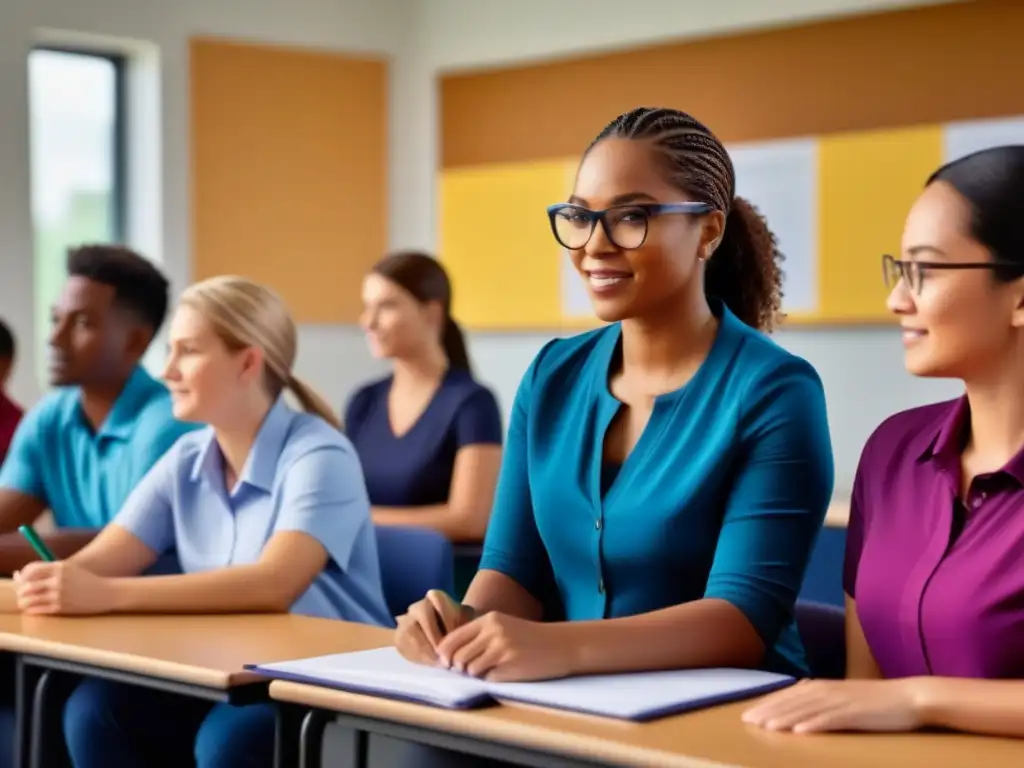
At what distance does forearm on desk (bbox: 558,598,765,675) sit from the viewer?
6.13 ft

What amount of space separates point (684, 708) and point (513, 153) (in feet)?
17.4

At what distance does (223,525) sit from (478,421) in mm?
1494

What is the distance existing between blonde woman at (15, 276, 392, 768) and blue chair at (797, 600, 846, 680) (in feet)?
3.01

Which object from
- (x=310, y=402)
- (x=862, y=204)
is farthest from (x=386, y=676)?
(x=862, y=204)

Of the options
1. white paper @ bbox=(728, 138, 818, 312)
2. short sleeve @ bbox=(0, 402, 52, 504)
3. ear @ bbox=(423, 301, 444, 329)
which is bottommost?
short sleeve @ bbox=(0, 402, 52, 504)

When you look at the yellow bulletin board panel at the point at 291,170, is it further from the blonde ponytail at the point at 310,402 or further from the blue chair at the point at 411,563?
the blue chair at the point at 411,563

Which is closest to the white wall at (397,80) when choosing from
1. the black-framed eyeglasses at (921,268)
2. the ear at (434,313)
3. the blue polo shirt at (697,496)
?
the ear at (434,313)

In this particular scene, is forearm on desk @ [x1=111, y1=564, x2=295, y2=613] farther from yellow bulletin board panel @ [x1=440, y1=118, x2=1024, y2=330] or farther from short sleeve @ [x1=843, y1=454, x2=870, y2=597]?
yellow bulletin board panel @ [x1=440, y1=118, x2=1024, y2=330]

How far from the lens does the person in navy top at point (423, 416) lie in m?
4.21

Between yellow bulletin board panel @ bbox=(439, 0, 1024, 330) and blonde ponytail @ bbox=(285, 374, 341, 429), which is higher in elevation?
yellow bulletin board panel @ bbox=(439, 0, 1024, 330)

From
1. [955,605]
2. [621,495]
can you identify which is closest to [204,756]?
[621,495]

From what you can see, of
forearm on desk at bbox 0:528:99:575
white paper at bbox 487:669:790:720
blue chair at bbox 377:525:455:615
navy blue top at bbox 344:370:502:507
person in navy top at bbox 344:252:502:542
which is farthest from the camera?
navy blue top at bbox 344:370:502:507

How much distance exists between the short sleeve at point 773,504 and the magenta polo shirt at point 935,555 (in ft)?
0.24

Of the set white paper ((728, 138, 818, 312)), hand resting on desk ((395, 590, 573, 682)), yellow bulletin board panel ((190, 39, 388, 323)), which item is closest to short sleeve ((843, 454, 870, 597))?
hand resting on desk ((395, 590, 573, 682))
